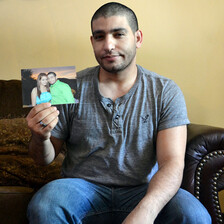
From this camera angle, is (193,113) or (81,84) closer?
(81,84)

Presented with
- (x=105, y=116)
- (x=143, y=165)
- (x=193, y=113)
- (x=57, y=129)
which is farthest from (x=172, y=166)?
(x=193, y=113)

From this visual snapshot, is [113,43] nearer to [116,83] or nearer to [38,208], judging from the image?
[116,83]

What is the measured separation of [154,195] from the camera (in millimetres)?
982

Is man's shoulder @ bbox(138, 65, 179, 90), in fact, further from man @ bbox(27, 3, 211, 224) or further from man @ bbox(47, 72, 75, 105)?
man @ bbox(47, 72, 75, 105)

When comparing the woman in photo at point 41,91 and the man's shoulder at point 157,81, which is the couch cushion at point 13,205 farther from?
the man's shoulder at point 157,81

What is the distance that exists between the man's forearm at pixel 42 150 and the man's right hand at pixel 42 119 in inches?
2.8

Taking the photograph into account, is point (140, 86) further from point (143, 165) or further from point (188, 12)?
point (188, 12)

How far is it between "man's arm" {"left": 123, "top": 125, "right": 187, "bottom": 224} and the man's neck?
0.24 meters

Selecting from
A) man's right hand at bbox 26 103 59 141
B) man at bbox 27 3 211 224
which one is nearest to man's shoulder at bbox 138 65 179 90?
man at bbox 27 3 211 224

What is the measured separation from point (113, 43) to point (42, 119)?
0.41 m

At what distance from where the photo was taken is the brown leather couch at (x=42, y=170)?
1157 millimetres

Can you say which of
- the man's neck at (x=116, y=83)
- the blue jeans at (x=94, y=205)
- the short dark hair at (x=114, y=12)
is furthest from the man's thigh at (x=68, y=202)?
the short dark hair at (x=114, y=12)

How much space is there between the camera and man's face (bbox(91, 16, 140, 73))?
1193 mm

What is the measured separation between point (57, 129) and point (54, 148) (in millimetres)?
80
